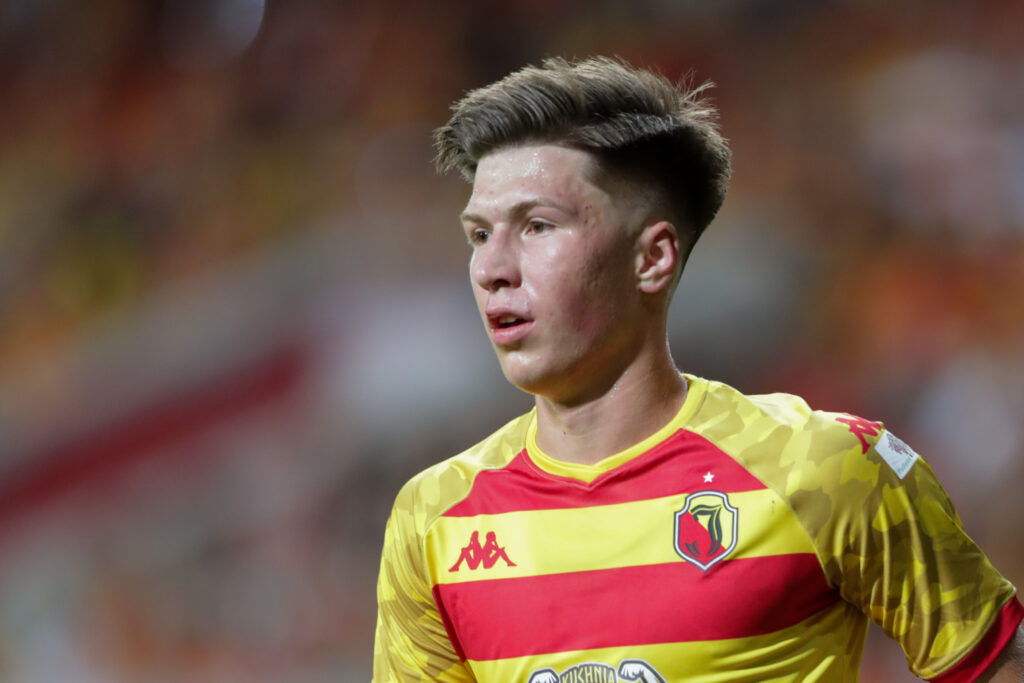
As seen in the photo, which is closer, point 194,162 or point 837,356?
point 837,356

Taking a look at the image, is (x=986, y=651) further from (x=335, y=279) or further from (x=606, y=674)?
(x=335, y=279)

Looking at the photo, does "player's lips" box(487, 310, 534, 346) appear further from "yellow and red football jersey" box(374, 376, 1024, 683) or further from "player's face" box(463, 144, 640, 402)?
"yellow and red football jersey" box(374, 376, 1024, 683)

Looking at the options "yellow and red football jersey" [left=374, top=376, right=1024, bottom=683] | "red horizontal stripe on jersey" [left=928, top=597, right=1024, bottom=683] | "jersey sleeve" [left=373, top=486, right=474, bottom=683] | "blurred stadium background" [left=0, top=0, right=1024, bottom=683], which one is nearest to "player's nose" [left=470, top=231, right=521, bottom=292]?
"yellow and red football jersey" [left=374, top=376, right=1024, bottom=683]

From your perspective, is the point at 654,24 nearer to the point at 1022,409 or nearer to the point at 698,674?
the point at 1022,409

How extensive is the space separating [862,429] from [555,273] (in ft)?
1.78

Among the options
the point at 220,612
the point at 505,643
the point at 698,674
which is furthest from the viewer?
the point at 220,612

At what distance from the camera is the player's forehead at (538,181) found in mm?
1782

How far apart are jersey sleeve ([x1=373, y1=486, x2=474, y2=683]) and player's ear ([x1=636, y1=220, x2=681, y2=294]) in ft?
1.89

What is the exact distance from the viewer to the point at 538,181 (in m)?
1.80

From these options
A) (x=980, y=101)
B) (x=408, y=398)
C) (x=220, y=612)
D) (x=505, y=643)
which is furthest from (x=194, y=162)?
(x=505, y=643)

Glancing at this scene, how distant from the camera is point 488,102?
1.88 meters

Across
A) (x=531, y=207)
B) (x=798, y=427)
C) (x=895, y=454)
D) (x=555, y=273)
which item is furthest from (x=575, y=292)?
(x=895, y=454)

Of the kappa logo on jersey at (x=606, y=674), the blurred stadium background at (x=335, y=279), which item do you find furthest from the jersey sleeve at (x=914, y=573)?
the blurred stadium background at (x=335, y=279)

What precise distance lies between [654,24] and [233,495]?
2501mm
